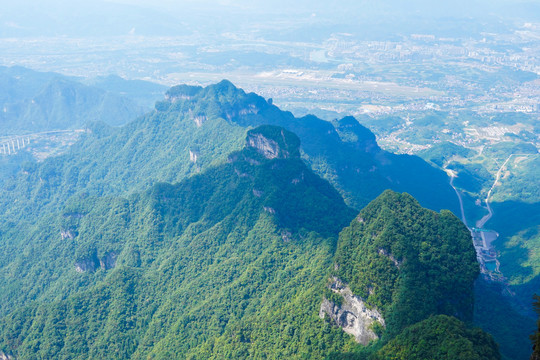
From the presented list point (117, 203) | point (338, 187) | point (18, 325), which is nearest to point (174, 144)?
point (117, 203)

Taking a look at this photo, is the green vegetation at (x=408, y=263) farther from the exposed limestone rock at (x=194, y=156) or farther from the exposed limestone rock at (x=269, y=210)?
the exposed limestone rock at (x=194, y=156)

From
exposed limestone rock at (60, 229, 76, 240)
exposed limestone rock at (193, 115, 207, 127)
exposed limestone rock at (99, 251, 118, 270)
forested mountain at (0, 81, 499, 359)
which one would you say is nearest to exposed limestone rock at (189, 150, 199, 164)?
forested mountain at (0, 81, 499, 359)

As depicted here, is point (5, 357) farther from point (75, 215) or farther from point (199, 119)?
point (199, 119)

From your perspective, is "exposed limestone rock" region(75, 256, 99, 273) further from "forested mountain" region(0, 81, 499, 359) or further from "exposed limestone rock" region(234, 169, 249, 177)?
"exposed limestone rock" region(234, 169, 249, 177)

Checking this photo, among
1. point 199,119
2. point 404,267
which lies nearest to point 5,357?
point 404,267

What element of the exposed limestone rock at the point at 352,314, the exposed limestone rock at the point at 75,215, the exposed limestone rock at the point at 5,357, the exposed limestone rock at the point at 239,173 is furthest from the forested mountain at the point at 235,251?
the exposed limestone rock at the point at 239,173

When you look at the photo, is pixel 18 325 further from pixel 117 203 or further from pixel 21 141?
pixel 21 141
